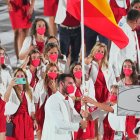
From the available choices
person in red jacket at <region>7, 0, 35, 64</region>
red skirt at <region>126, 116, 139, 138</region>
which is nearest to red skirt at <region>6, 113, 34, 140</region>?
person in red jacket at <region>7, 0, 35, 64</region>

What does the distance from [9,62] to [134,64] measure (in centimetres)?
95

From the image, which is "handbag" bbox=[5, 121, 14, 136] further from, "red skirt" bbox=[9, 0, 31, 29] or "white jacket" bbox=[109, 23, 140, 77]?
"white jacket" bbox=[109, 23, 140, 77]

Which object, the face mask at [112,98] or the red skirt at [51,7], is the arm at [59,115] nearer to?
the face mask at [112,98]

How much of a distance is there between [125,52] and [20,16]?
851mm

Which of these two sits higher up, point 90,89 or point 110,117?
point 90,89

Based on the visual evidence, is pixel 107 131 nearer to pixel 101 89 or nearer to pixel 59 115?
pixel 101 89

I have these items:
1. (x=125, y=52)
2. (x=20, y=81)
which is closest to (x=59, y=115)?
(x=20, y=81)

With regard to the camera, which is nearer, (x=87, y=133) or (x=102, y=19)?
(x=102, y=19)

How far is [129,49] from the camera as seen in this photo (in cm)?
773

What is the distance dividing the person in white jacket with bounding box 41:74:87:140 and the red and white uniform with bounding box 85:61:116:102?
0.25m

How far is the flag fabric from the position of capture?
718 centimetres

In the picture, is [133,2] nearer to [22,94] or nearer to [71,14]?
[71,14]

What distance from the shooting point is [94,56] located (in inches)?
304

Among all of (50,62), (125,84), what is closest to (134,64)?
(125,84)
